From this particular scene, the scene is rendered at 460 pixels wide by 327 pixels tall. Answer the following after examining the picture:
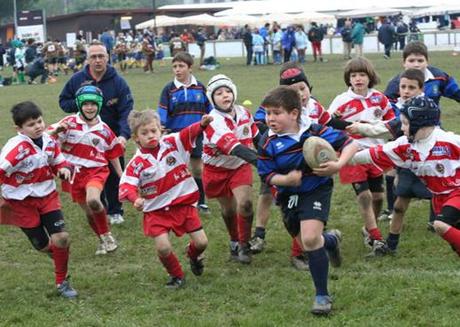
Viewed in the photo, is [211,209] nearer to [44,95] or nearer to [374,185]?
[374,185]

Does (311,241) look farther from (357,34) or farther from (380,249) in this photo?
(357,34)

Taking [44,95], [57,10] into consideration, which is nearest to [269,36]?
[44,95]

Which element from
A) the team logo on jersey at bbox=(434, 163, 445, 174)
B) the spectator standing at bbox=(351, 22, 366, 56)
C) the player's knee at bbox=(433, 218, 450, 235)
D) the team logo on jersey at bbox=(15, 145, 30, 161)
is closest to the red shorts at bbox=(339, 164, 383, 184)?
the team logo on jersey at bbox=(434, 163, 445, 174)

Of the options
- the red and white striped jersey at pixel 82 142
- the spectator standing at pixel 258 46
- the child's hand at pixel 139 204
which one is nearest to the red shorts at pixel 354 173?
the child's hand at pixel 139 204

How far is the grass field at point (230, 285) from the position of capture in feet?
20.4

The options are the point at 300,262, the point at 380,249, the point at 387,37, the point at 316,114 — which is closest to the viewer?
the point at 300,262

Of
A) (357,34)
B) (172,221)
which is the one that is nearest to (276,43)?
(357,34)

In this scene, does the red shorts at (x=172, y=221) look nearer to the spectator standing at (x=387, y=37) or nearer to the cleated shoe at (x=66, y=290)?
the cleated shoe at (x=66, y=290)

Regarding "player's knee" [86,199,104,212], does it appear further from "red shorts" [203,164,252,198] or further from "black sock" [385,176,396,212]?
"black sock" [385,176,396,212]

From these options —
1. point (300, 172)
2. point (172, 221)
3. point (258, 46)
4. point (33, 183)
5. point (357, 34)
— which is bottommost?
point (172, 221)

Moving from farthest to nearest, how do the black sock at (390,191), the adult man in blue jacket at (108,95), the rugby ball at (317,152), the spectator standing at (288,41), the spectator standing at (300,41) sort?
1. the spectator standing at (300,41)
2. the spectator standing at (288,41)
3. the adult man in blue jacket at (108,95)
4. the black sock at (390,191)
5. the rugby ball at (317,152)

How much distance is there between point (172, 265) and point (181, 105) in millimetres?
3248

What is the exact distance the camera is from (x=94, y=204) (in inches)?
334

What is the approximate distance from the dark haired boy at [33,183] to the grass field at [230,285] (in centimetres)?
44
